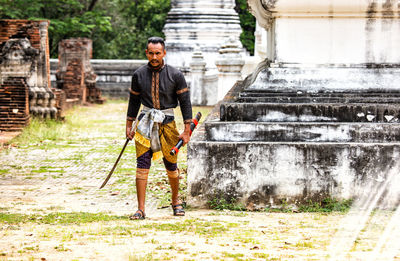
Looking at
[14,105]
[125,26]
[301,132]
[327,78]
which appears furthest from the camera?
[125,26]

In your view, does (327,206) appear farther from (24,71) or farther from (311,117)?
(24,71)

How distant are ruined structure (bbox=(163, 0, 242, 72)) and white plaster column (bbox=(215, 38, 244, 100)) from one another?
4.88 meters

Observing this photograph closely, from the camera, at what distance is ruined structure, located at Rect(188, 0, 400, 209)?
6641mm

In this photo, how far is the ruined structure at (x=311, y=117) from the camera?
261 inches

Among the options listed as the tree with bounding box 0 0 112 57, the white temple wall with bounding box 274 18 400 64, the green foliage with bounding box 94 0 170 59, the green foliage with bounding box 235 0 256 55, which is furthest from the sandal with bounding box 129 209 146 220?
the green foliage with bounding box 235 0 256 55

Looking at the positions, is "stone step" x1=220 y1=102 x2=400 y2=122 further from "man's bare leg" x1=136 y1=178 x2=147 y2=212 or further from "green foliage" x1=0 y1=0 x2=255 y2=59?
"green foliage" x1=0 y1=0 x2=255 y2=59

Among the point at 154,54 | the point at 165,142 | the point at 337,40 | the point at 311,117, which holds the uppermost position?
the point at 337,40

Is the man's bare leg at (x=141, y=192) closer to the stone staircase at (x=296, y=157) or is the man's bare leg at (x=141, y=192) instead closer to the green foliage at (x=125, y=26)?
the stone staircase at (x=296, y=157)

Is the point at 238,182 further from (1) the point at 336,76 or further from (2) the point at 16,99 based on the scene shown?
(2) the point at 16,99

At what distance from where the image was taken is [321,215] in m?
6.43

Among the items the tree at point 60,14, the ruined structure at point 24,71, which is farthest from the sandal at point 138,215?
the tree at point 60,14

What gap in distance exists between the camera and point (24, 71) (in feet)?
47.6

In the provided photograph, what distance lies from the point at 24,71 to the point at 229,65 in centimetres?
481

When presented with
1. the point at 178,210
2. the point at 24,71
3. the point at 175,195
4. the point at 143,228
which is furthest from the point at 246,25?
the point at 143,228
